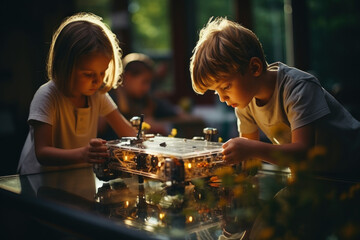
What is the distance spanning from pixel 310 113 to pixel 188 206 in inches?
16.5

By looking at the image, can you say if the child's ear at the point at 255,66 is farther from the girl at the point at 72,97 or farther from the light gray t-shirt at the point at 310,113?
the girl at the point at 72,97

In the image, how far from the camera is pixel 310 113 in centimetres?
102

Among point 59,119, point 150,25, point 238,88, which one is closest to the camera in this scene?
point 238,88

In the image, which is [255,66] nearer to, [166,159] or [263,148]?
[263,148]

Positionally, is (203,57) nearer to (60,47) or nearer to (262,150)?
(262,150)

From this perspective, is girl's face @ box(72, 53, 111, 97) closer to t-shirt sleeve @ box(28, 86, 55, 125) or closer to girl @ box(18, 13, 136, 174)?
girl @ box(18, 13, 136, 174)

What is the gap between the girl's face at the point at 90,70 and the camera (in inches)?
50.0

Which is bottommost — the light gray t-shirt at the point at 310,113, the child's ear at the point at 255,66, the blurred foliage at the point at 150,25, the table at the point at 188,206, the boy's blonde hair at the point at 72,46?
the table at the point at 188,206

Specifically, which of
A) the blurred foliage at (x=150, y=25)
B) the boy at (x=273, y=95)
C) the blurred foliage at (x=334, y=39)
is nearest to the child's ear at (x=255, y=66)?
the boy at (x=273, y=95)

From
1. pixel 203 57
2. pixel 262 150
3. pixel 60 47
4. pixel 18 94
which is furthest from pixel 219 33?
pixel 18 94

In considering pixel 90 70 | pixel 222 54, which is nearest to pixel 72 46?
pixel 90 70

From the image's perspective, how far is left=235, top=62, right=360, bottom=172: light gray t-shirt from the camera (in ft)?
3.38

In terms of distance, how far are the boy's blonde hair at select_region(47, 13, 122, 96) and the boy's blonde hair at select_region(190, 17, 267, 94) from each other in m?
0.37

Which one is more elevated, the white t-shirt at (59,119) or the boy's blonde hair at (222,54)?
the boy's blonde hair at (222,54)
